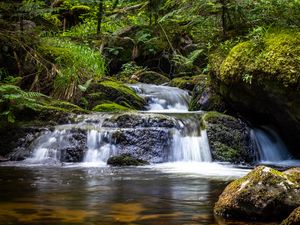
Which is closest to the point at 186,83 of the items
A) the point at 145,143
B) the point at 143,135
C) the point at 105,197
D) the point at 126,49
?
the point at 126,49

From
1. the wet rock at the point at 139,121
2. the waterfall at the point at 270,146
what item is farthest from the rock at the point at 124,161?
the waterfall at the point at 270,146

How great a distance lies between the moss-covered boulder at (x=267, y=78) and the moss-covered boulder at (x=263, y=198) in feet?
13.6

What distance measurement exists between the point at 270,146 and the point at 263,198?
232 inches

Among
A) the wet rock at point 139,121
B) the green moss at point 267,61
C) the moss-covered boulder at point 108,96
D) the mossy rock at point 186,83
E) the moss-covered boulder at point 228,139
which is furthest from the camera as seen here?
the mossy rock at point 186,83

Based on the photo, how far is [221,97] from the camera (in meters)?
10.8

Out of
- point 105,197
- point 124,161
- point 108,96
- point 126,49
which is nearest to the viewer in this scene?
point 105,197

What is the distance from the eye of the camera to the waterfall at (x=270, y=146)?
9.23 meters

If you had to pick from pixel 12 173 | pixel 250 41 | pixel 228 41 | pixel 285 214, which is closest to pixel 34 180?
pixel 12 173

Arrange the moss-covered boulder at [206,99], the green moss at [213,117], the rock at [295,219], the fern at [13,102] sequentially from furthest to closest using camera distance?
the moss-covered boulder at [206,99]
the green moss at [213,117]
the fern at [13,102]
the rock at [295,219]

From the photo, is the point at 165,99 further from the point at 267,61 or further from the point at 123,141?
the point at 267,61

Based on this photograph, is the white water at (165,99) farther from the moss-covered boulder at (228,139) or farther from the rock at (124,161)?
the rock at (124,161)

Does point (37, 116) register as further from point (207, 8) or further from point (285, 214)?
point (285, 214)

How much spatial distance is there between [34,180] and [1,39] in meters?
6.86

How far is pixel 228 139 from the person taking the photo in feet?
30.0
